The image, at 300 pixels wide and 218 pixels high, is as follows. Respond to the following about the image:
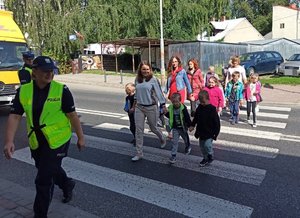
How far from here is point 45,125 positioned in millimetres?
3295

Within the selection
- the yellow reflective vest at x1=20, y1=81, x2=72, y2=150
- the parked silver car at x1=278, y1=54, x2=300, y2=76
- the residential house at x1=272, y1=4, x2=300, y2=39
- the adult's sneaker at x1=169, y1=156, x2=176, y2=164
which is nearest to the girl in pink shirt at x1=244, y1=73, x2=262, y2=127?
the adult's sneaker at x1=169, y1=156, x2=176, y2=164

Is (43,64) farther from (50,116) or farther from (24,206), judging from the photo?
(24,206)

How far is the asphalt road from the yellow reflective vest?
115 cm

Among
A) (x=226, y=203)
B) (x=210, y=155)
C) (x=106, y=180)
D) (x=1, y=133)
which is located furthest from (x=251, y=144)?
(x=1, y=133)

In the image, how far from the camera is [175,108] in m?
5.60

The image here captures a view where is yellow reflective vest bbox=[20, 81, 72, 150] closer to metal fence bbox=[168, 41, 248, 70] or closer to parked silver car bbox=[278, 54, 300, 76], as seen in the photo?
parked silver car bbox=[278, 54, 300, 76]

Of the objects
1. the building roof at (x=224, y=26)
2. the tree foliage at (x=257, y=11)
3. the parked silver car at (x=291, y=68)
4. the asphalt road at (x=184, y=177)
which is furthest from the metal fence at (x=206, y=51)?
the tree foliage at (x=257, y=11)

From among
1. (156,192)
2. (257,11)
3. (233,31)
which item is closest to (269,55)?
(156,192)

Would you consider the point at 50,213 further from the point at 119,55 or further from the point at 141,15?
the point at 119,55

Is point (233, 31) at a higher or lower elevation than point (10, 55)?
Answer: higher

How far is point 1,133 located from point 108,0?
25.9 meters

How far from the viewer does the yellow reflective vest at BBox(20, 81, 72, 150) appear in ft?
10.8

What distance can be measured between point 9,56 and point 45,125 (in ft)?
26.4

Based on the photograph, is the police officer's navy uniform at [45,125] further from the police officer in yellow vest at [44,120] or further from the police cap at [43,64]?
the police cap at [43,64]
